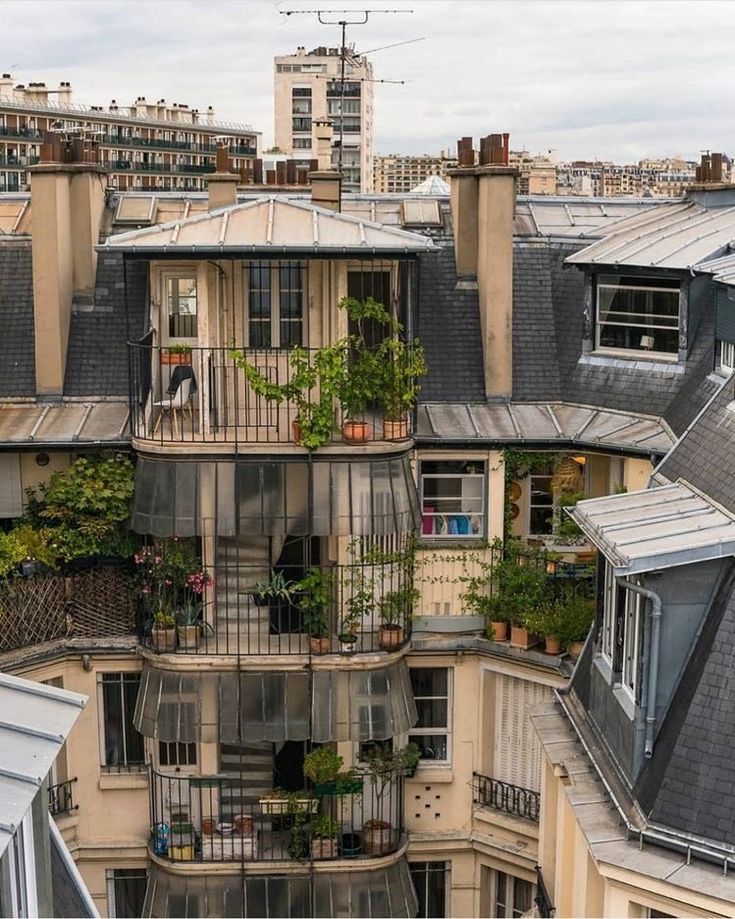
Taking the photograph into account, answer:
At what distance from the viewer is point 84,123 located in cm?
11931

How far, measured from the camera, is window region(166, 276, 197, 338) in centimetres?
2127

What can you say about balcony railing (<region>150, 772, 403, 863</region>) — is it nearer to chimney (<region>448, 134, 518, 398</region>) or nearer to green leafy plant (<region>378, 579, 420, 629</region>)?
green leafy plant (<region>378, 579, 420, 629</region>)

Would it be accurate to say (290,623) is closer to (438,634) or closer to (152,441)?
(438,634)

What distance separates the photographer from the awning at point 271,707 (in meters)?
20.0

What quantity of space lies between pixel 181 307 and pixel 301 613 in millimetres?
5428

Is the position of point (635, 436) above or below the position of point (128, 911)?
above

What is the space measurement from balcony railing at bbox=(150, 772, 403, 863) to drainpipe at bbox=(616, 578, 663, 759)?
8053 mm

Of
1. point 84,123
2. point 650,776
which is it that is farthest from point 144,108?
point 650,776

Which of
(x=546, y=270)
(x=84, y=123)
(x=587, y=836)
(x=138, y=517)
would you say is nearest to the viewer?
(x=587, y=836)

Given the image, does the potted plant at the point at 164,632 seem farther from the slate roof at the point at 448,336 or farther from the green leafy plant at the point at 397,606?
the slate roof at the point at 448,336

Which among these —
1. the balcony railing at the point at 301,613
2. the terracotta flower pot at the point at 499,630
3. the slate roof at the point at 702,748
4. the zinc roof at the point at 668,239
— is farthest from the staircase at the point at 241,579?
the slate roof at the point at 702,748

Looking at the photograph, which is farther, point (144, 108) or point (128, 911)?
point (144, 108)

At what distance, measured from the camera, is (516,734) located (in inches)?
843

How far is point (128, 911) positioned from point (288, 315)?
10642 millimetres
